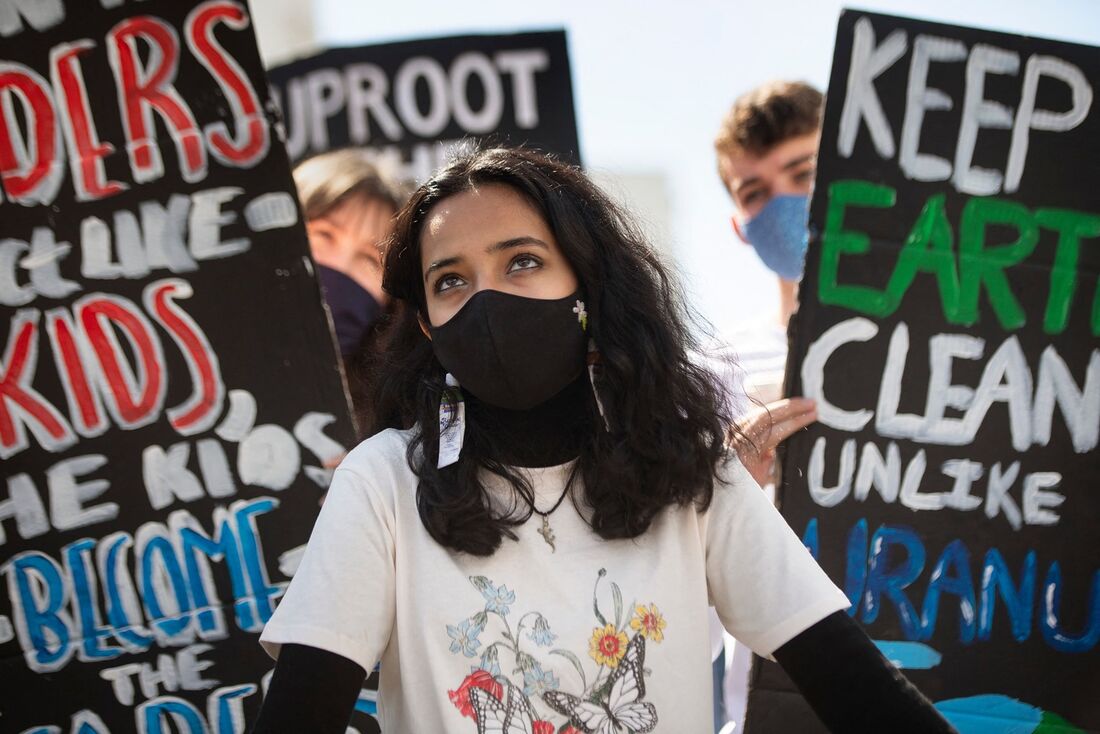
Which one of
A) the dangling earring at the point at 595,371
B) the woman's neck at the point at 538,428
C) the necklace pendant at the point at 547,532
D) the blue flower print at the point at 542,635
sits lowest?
the blue flower print at the point at 542,635

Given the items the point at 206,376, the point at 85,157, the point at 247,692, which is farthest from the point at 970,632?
the point at 85,157

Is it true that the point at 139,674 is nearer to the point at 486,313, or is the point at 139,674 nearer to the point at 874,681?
the point at 486,313

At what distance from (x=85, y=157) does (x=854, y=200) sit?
184cm

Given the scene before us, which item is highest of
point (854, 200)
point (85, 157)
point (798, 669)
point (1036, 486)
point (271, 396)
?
point (85, 157)

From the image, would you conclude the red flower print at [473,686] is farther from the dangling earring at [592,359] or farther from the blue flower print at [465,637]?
the dangling earring at [592,359]

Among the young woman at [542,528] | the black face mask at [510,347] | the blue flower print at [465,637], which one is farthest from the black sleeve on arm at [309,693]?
the black face mask at [510,347]

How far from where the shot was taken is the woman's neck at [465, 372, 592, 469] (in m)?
1.82

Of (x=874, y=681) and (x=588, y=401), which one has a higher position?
(x=588, y=401)

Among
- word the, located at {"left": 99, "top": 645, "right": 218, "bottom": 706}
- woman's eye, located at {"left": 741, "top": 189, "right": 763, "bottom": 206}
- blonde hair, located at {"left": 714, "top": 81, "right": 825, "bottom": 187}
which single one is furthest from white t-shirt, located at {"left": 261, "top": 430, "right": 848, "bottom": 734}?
blonde hair, located at {"left": 714, "top": 81, "right": 825, "bottom": 187}

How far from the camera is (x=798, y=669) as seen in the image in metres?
1.61

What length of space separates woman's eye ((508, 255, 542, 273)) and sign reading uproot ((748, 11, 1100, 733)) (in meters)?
0.89

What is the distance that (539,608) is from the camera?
1646 mm

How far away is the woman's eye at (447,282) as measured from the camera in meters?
1.85

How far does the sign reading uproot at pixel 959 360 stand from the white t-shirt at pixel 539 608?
81 centimetres
